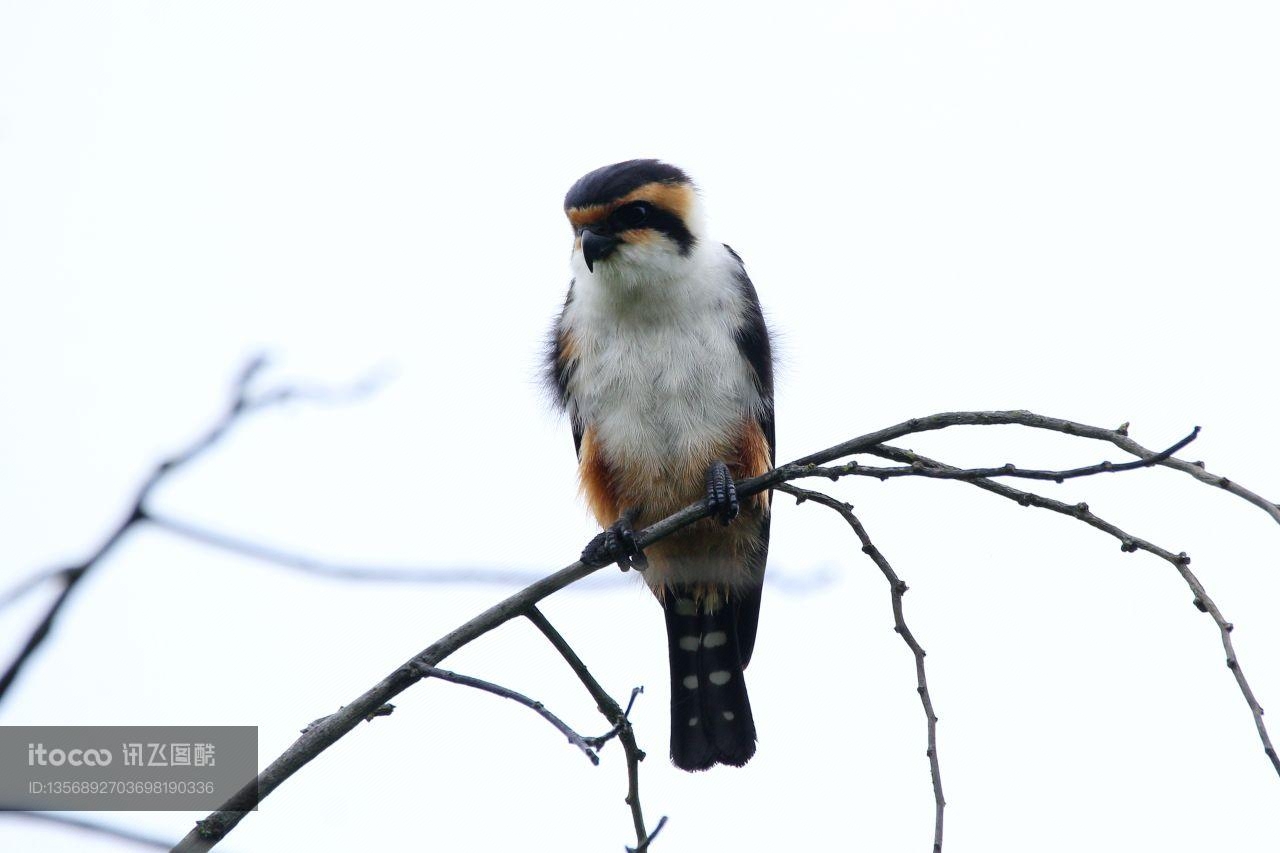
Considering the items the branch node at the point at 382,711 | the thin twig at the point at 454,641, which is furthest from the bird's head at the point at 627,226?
the branch node at the point at 382,711

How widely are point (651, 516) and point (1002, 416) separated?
8.20 feet

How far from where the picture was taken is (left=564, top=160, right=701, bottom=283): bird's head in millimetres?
5508

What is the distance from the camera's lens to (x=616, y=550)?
4.96 meters

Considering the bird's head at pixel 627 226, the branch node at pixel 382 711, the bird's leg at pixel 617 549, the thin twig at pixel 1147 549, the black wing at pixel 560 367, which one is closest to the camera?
the thin twig at pixel 1147 549

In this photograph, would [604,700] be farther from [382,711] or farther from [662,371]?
[662,371]

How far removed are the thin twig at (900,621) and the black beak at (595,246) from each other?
216 centimetres

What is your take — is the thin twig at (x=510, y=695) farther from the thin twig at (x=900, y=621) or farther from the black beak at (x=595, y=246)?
the black beak at (x=595, y=246)

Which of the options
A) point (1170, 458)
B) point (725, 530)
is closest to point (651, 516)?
point (725, 530)

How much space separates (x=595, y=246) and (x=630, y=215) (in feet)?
0.80

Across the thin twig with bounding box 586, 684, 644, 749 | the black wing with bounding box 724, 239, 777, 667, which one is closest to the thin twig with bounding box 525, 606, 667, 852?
the thin twig with bounding box 586, 684, 644, 749

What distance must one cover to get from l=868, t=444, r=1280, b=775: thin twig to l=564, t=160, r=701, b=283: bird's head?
7.52ft

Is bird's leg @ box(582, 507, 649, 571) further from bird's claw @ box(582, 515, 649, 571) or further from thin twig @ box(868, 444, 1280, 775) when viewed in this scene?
thin twig @ box(868, 444, 1280, 775)

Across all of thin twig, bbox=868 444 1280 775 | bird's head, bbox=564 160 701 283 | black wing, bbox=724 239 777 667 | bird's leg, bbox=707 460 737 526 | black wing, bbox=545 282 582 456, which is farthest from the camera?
black wing, bbox=545 282 582 456

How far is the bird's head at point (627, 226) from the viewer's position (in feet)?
Answer: 18.1
